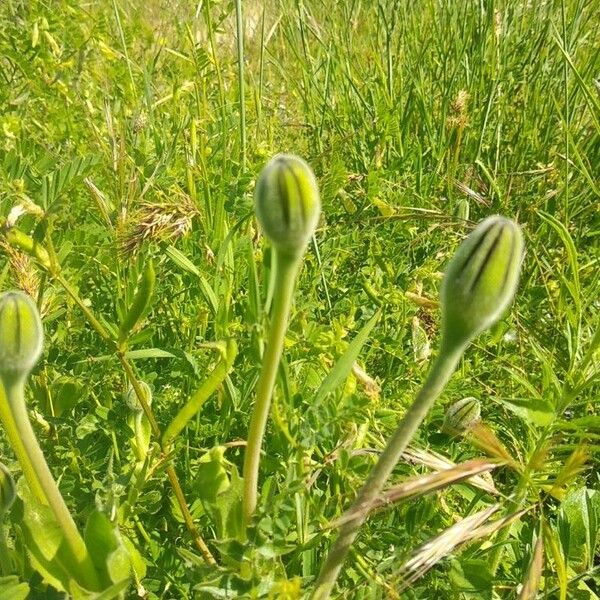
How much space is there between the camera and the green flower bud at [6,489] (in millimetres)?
828

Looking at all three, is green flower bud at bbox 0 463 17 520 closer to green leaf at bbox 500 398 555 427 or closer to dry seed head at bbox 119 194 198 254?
dry seed head at bbox 119 194 198 254

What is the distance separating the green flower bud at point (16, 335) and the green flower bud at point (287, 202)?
25cm

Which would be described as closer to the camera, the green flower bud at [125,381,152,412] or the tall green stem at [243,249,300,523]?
the tall green stem at [243,249,300,523]

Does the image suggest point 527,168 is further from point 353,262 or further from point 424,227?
point 353,262

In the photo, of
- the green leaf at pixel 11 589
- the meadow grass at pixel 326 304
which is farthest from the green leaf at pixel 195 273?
the green leaf at pixel 11 589

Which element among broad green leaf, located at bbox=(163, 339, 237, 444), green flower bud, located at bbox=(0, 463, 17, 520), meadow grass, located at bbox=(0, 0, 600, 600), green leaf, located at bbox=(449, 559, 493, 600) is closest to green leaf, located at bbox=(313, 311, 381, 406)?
meadow grass, located at bbox=(0, 0, 600, 600)

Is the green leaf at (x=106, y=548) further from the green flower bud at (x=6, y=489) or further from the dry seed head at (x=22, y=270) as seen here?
the dry seed head at (x=22, y=270)

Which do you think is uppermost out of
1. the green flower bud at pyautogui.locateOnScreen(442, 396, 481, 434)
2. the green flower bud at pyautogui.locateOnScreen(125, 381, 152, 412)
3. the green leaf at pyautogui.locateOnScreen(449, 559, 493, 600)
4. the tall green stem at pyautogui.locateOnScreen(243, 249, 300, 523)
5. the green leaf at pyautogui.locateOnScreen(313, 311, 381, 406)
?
the tall green stem at pyautogui.locateOnScreen(243, 249, 300, 523)

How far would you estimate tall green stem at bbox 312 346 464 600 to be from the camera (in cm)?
71

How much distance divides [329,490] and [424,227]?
0.95 metres

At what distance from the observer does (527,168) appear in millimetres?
2291

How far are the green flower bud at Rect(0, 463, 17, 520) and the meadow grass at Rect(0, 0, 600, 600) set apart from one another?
172mm

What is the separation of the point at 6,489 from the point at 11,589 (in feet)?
0.34

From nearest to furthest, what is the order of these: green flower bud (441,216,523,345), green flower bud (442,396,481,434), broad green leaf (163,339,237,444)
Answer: green flower bud (441,216,523,345) < broad green leaf (163,339,237,444) < green flower bud (442,396,481,434)
